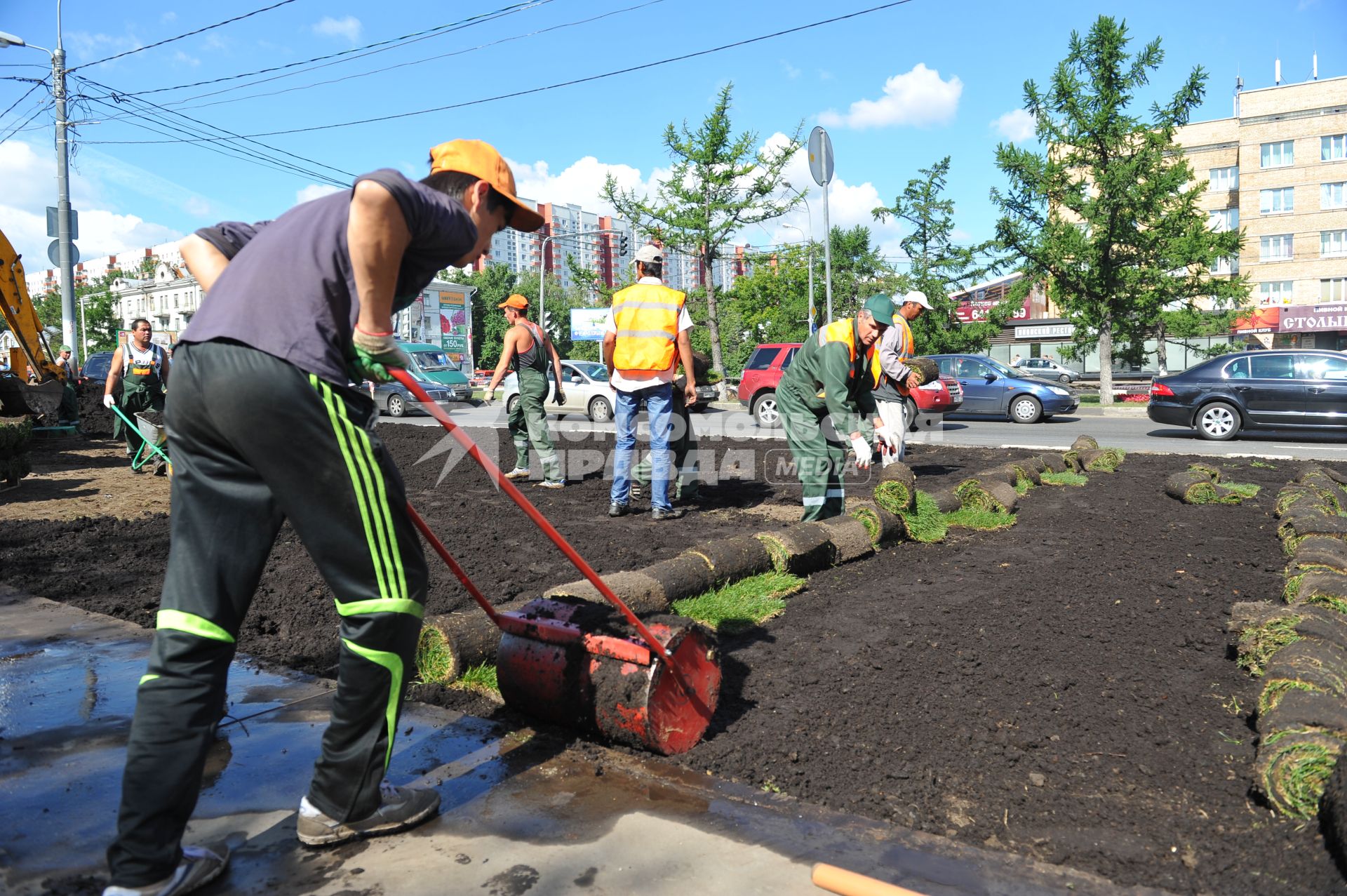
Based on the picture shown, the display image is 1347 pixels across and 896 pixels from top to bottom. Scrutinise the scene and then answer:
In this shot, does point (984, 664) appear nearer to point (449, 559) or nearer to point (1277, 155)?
point (449, 559)

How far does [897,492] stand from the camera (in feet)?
21.2

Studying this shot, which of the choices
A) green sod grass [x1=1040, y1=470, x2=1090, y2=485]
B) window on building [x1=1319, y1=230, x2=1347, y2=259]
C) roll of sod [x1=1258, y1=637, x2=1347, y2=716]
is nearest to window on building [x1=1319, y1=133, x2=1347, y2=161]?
window on building [x1=1319, y1=230, x2=1347, y2=259]

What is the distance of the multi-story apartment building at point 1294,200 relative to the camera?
177ft

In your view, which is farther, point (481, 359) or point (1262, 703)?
point (481, 359)

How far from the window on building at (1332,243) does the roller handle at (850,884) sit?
6727 centimetres

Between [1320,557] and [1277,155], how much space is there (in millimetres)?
64171

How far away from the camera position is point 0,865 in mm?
2201

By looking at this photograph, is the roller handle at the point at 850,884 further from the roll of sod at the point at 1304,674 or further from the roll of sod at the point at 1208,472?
the roll of sod at the point at 1208,472

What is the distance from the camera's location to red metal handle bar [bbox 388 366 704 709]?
236 cm

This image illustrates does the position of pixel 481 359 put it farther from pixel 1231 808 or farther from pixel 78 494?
pixel 1231 808

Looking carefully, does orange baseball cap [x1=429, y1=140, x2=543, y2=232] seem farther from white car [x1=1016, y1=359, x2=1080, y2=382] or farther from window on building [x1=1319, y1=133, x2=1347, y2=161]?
window on building [x1=1319, y1=133, x2=1347, y2=161]

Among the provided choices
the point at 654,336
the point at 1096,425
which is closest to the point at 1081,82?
the point at 1096,425

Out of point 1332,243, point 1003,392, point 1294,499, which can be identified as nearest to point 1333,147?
point 1332,243

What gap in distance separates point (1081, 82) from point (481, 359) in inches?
2855
